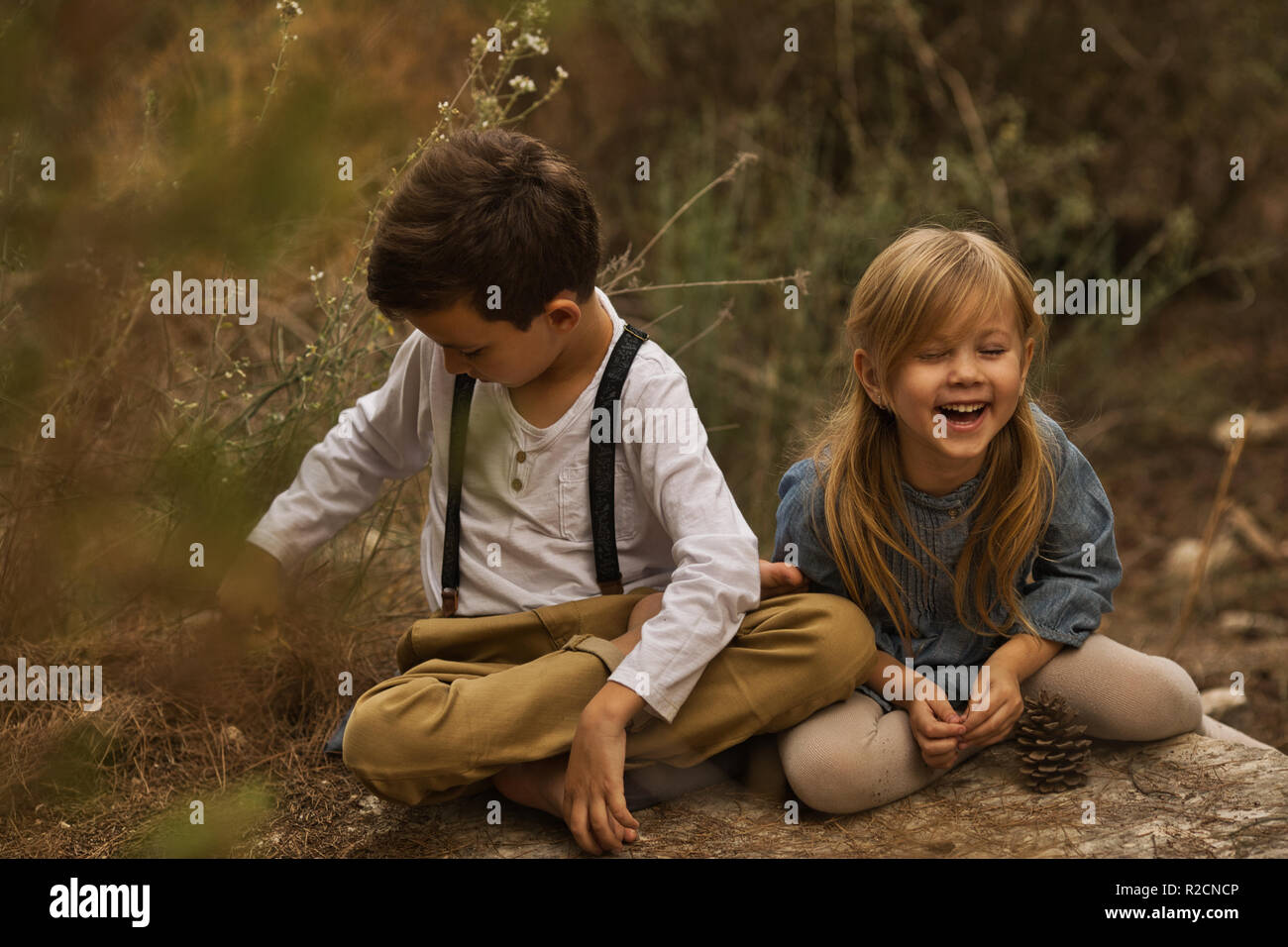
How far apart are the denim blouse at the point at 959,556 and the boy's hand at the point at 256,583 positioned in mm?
857

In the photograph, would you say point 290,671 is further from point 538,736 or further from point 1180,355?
point 1180,355

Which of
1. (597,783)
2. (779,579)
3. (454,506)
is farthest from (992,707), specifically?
(454,506)

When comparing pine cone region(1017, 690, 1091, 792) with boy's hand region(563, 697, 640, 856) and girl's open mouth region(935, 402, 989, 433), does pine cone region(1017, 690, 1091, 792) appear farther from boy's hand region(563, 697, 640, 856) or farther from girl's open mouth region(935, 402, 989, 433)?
boy's hand region(563, 697, 640, 856)

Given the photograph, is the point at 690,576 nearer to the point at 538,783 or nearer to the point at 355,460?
the point at 538,783

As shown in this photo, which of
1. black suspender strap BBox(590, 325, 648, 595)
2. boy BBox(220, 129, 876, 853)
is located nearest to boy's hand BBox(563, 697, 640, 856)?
boy BBox(220, 129, 876, 853)

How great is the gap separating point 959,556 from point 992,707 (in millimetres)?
255

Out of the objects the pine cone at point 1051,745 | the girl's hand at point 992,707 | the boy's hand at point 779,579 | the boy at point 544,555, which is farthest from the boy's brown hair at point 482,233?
the pine cone at point 1051,745

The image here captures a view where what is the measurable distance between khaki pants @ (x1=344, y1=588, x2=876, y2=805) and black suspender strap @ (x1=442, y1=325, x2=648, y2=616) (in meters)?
0.05

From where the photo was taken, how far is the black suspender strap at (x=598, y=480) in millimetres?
1990

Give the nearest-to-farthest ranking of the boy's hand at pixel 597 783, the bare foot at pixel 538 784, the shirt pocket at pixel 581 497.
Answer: the boy's hand at pixel 597 783
the bare foot at pixel 538 784
the shirt pocket at pixel 581 497

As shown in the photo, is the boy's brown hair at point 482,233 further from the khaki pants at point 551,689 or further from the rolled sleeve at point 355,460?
the khaki pants at point 551,689

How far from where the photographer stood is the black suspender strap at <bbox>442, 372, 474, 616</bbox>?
2059 millimetres

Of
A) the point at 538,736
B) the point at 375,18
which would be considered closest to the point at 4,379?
the point at 375,18

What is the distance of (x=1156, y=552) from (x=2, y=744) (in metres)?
3.98
